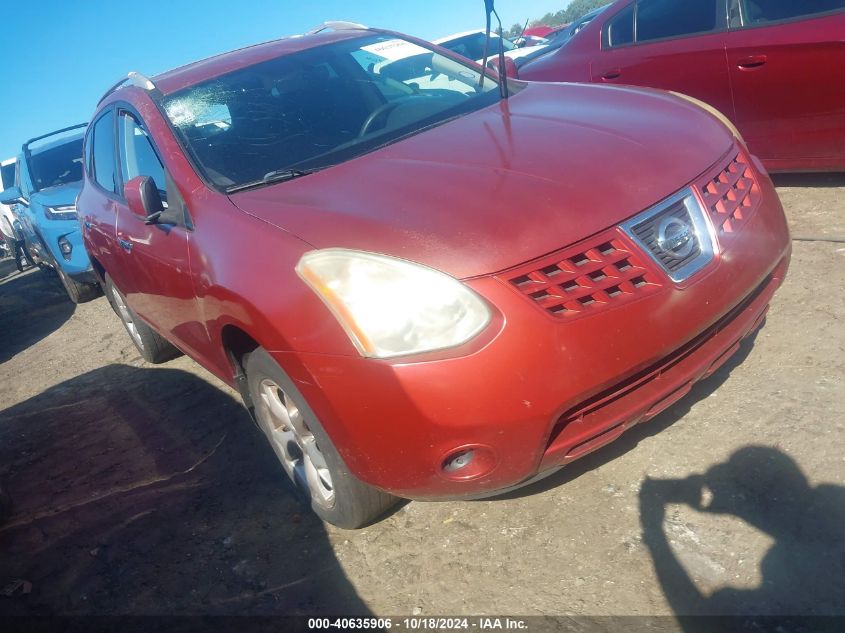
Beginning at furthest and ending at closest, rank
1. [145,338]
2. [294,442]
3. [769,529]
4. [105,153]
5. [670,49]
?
[670,49] → [145,338] → [105,153] → [294,442] → [769,529]

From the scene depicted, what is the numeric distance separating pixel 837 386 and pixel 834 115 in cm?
220

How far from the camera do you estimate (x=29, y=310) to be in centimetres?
840

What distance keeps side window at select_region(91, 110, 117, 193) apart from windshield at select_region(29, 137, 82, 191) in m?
3.83

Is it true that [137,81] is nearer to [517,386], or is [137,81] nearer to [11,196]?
[517,386]

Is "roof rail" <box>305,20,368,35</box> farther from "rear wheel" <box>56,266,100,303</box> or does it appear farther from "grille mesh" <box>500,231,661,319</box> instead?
"rear wheel" <box>56,266,100,303</box>

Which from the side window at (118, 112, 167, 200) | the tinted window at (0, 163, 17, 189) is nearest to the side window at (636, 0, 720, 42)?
the side window at (118, 112, 167, 200)

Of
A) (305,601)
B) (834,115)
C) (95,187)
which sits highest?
(95,187)

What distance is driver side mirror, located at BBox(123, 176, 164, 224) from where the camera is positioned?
2.91 m

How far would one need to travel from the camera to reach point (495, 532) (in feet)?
8.15

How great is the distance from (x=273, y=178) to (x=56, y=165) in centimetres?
660

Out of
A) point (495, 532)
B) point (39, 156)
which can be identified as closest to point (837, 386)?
point (495, 532)

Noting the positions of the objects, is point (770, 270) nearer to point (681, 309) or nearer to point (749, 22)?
point (681, 309)

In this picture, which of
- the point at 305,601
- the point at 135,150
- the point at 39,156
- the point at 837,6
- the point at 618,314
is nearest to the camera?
the point at 618,314

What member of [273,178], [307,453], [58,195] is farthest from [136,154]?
[58,195]
